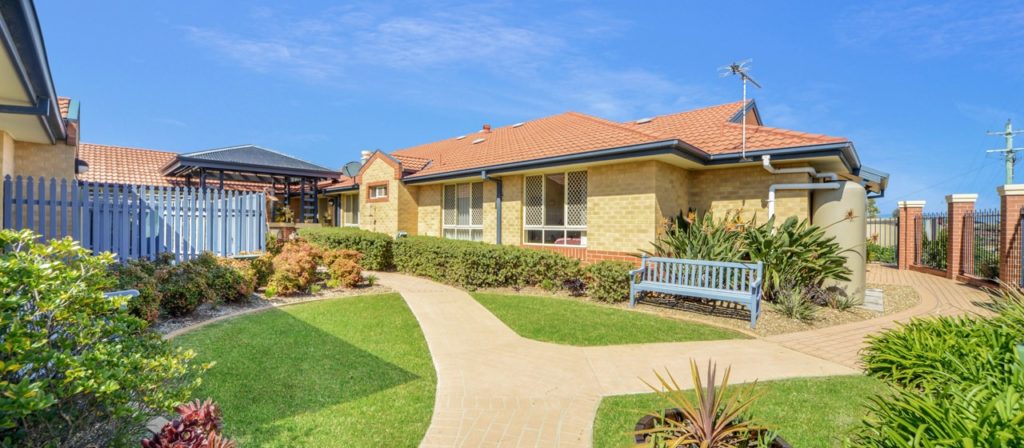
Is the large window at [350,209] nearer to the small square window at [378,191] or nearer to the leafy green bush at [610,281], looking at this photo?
the small square window at [378,191]

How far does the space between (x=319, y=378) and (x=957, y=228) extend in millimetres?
19010

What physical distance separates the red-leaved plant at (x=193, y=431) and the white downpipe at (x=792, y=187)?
10.6 meters

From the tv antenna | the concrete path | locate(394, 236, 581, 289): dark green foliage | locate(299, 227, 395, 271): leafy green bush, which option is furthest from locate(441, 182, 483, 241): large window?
the tv antenna

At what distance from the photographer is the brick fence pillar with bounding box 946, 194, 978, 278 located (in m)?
14.1

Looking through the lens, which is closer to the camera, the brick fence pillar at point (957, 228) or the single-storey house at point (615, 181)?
the single-storey house at point (615, 181)

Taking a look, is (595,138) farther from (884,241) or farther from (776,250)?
(884,241)

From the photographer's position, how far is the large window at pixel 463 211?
562 inches

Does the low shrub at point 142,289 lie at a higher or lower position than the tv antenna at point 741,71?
lower

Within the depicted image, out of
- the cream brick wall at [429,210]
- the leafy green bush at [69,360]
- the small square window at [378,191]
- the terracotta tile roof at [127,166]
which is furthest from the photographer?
the terracotta tile roof at [127,166]

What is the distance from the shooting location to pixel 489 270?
415 inches

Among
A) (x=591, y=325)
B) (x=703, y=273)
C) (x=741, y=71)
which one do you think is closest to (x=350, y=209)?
(x=591, y=325)

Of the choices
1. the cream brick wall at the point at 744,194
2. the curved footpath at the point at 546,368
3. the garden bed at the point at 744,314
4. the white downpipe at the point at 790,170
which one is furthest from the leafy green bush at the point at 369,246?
the white downpipe at the point at 790,170

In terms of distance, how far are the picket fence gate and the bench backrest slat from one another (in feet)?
32.0

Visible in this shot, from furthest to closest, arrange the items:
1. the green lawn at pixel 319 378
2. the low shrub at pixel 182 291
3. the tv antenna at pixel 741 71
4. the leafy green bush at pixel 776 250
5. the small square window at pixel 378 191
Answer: the small square window at pixel 378 191 < the tv antenna at pixel 741 71 < the leafy green bush at pixel 776 250 < the low shrub at pixel 182 291 < the green lawn at pixel 319 378
